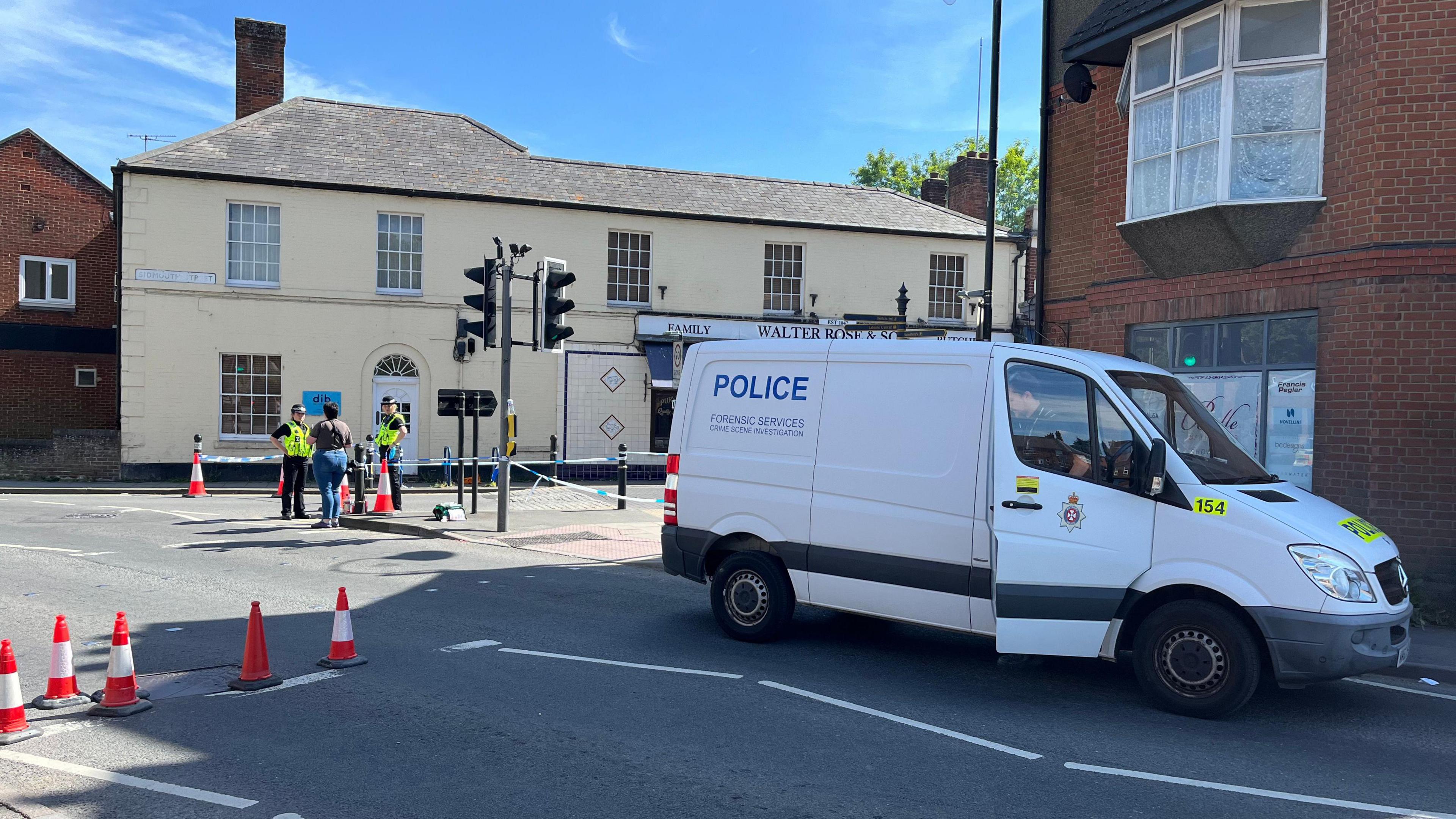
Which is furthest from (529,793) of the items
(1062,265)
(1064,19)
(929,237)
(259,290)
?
(929,237)

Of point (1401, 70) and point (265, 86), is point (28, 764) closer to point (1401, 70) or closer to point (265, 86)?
point (1401, 70)

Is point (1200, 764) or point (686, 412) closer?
point (1200, 764)

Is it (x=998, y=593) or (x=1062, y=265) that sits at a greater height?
(x=1062, y=265)

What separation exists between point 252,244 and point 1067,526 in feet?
67.1

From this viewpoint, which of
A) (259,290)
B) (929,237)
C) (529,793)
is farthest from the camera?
(929,237)

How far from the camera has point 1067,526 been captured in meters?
6.38

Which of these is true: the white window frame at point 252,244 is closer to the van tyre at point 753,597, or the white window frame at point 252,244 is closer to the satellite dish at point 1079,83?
the satellite dish at point 1079,83

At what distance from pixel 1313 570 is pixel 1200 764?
4.74 ft

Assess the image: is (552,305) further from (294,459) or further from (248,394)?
(248,394)

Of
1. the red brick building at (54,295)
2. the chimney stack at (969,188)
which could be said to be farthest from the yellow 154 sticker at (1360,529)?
the red brick building at (54,295)

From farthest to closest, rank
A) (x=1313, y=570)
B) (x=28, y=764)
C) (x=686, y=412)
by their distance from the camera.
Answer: (x=686, y=412) → (x=1313, y=570) → (x=28, y=764)

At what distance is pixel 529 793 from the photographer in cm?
462

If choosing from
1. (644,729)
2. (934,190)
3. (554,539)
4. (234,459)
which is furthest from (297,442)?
(934,190)

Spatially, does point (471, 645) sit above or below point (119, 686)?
below
